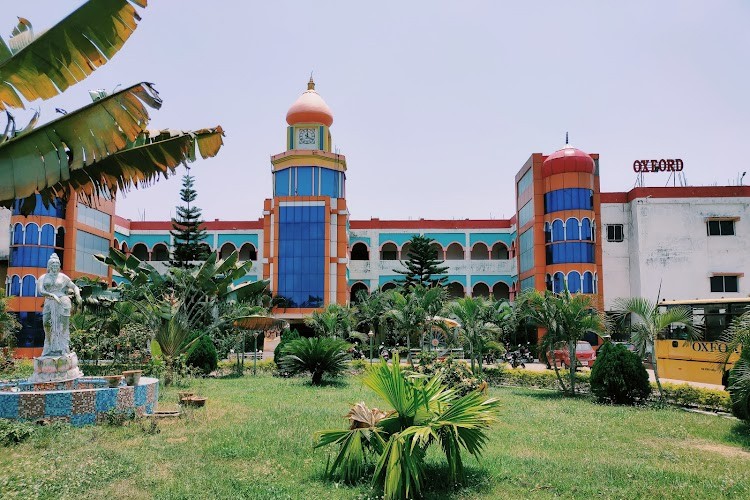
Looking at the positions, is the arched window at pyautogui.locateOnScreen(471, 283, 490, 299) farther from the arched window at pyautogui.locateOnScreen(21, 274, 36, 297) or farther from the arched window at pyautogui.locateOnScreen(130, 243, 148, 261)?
the arched window at pyautogui.locateOnScreen(21, 274, 36, 297)

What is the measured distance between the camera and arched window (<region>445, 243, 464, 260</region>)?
4409cm

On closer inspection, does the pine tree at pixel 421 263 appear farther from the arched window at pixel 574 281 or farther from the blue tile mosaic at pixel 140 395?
the blue tile mosaic at pixel 140 395

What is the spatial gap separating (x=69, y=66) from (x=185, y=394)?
309 inches

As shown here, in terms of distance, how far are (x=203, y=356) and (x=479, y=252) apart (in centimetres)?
2775

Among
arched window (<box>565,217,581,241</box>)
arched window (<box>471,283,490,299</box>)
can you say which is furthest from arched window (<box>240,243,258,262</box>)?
arched window (<box>565,217,581,241</box>)

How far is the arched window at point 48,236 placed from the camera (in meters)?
31.9

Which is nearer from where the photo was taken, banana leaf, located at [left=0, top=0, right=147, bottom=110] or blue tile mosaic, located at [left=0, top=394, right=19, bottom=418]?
banana leaf, located at [left=0, top=0, right=147, bottom=110]

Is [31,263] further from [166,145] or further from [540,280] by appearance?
[166,145]

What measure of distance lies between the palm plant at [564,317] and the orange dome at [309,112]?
24.4 meters

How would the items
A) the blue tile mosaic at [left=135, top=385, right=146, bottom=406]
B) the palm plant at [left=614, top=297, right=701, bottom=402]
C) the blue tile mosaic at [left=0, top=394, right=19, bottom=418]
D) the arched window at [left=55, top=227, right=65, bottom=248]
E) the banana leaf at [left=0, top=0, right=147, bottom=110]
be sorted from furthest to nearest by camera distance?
1. the arched window at [left=55, top=227, right=65, bottom=248]
2. the palm plant at [left=614, top=297, right=701, bottom=402]
3. the blue tile mosaic at [left=135, top=385, right=146, bottom=406]
4. the blue tile mosaic at [left=0, top=394, right=19, bottom=418]
5. the banana leaf at [left=0, top=0, right=147, bottom=110]

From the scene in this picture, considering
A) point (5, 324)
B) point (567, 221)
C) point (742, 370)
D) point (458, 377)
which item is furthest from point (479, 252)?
point (742, 370)

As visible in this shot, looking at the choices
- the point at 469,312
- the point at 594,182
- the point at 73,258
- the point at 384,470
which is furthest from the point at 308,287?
the point at 384,470

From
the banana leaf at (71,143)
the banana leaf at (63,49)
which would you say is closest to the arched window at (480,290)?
the banana leaf at (71,143)

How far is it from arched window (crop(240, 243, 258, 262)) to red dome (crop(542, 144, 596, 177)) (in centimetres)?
2107
